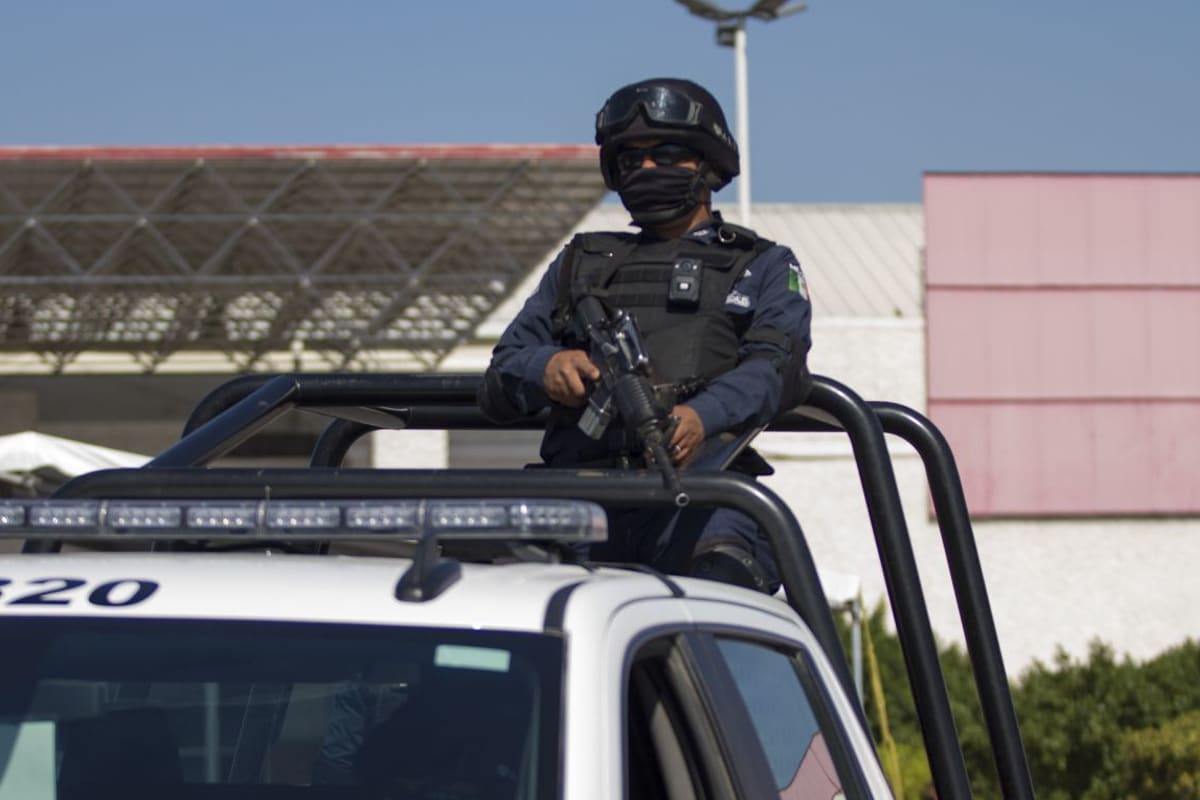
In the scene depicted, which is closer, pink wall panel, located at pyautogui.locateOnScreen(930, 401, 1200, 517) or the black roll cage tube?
the black roll cage tube

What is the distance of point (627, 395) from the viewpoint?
129 inches

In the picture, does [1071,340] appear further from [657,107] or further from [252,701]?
[252,701]

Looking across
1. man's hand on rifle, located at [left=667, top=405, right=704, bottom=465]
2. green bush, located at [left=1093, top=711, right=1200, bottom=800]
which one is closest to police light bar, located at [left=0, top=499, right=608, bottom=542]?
man's hand on rifle, located at [left=667, top=405, right=704, bottom=465]

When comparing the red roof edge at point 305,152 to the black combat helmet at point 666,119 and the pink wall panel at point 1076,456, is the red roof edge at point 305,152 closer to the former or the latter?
the pink wall panel at point 1076,456

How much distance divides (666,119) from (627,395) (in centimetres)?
73

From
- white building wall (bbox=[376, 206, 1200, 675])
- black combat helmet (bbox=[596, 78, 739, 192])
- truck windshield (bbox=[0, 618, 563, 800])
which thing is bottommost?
white building wall (bbox=[376, 206, 1200, 675])

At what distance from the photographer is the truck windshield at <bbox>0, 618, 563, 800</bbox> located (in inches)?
92.0

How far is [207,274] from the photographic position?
2747 cm

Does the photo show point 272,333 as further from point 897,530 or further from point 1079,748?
point 897,530

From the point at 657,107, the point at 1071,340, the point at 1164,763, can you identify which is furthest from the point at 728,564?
the point at 1071,340

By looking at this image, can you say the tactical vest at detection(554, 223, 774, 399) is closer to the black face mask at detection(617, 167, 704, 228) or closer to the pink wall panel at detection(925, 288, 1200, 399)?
the black face mask at detection(617, 167, 704, 228)

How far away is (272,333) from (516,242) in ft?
13.6

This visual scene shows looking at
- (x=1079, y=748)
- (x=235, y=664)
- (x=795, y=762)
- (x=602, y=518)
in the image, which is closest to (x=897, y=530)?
(x=795, y=762)

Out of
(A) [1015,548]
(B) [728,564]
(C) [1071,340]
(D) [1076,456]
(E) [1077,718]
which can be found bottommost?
(A) [1015,548]
